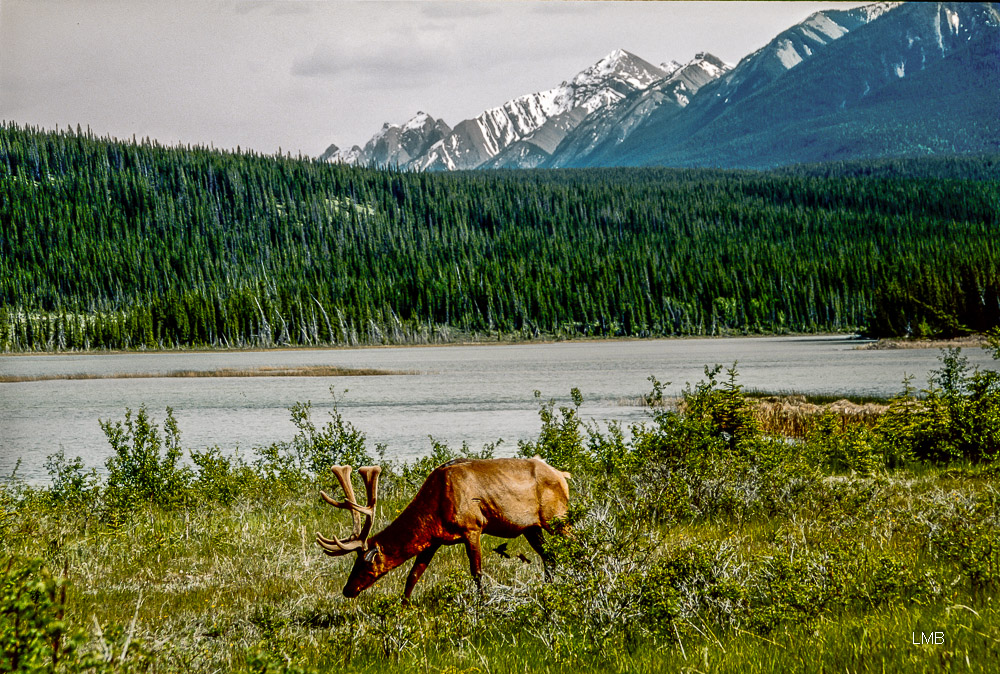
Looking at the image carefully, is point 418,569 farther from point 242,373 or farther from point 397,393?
point 242,373

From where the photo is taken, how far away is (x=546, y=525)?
775 cm

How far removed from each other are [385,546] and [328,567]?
9.19 feet

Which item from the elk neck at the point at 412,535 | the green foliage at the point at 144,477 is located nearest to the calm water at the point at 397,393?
the green foliage at the point at 144,477

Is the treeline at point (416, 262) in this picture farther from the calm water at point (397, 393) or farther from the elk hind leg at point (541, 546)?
the elk hind leg at point (541, 546)

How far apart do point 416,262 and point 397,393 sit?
105 m

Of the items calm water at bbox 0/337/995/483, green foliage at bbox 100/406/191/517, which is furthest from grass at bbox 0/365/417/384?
green foliage at bbox 100/406/191/517

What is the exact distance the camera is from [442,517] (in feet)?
24.0

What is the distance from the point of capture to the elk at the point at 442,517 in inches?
287

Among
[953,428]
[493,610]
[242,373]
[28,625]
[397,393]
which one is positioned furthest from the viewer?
[242,373]

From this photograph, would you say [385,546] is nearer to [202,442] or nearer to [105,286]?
[202,442]

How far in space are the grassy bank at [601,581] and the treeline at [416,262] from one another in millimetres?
86264

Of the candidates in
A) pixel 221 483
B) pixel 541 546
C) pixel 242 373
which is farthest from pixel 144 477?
pixel 242 373

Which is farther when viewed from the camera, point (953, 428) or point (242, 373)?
point (242, 373)

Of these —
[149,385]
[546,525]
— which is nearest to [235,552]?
[546,525]
